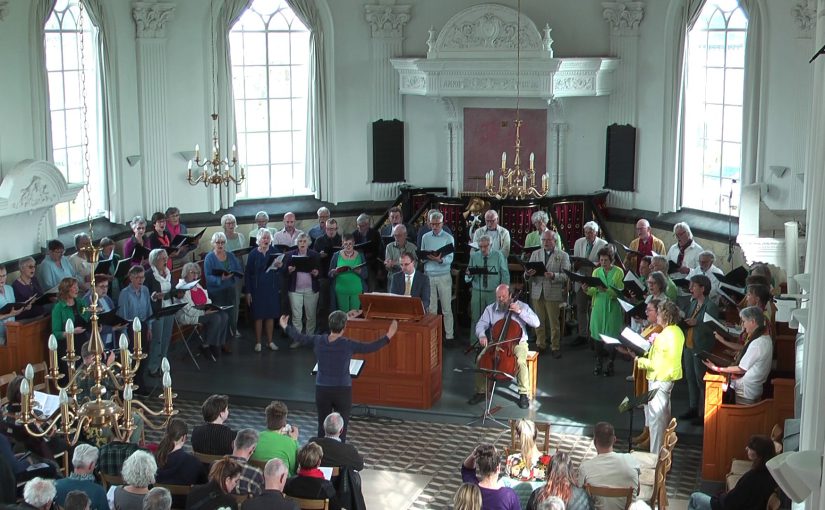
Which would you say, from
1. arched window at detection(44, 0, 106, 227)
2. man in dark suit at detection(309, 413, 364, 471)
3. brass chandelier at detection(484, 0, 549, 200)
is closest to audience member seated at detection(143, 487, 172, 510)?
man in dark suit at detection(309, 413, 364, 471)

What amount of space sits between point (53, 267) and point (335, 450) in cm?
604

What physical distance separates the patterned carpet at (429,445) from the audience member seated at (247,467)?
2.43 metres

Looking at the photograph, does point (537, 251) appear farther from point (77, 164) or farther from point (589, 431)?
point (77, 164)

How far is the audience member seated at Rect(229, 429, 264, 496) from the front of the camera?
8.41 m

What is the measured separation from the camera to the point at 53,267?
14.1m

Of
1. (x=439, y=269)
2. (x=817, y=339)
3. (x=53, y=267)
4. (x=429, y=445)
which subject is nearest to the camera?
(x=817, y=339)

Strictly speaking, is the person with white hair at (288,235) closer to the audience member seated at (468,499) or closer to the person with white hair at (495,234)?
the person with white hair at (495,234)

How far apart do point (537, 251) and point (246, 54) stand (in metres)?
6.12

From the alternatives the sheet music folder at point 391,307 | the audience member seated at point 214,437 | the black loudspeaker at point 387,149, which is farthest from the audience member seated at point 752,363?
the black loudspeaker at point 387,149

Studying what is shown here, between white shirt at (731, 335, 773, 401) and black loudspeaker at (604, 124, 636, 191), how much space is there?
723 cm

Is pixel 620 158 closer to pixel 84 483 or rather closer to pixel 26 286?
pixel 26 286

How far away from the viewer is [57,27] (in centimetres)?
1599

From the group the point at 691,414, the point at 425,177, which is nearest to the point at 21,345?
the point at 691,414

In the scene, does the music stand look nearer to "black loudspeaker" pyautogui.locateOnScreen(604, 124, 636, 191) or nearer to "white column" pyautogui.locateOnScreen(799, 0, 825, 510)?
"white column" pyautogui.locateOnScreen(799, 0, 825, 510)
